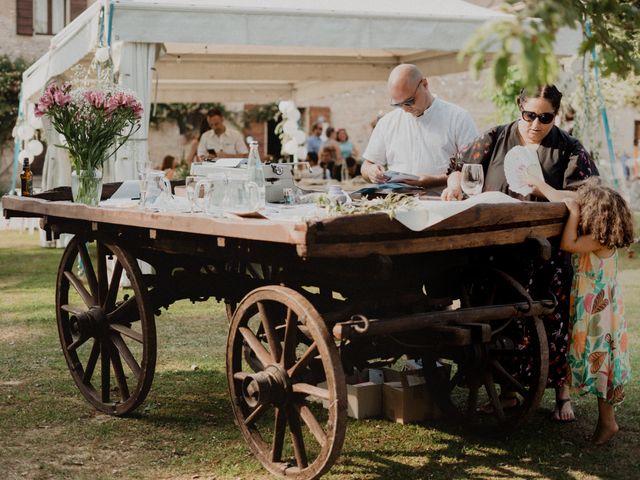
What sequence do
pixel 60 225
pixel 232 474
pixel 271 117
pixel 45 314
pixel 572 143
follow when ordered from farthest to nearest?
pixel 271 117
pixel 45 314
pixel 60 225
pixel 572 143
pixel 232 474

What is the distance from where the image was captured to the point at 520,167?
13.9ft

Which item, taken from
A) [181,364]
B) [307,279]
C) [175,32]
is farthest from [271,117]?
[307,279]

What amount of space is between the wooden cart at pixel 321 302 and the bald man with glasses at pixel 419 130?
1.25 m

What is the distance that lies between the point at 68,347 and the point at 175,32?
141 inches

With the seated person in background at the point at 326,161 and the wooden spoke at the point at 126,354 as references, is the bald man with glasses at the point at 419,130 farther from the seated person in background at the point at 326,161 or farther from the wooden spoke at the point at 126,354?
the seated person in background at the point at 326,161

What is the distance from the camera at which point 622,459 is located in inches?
164

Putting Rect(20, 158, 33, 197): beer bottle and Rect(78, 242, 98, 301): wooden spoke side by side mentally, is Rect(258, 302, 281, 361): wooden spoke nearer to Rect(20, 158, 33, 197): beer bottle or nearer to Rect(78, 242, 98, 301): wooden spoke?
Rect(78, 242, 98, 301): wooden spoke

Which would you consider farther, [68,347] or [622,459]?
[68,347]

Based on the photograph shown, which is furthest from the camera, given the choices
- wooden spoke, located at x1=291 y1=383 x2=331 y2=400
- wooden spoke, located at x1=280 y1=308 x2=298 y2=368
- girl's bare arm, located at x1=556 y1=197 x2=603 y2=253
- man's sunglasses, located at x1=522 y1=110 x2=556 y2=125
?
man's sunglasses, located at x1=522 y1=110 x2=556 y2=125

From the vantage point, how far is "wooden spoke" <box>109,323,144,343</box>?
180 inches

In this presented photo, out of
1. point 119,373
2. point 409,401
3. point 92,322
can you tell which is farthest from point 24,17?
point 409,401

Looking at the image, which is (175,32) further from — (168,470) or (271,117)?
(271,117)

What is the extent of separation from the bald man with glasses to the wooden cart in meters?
1.25

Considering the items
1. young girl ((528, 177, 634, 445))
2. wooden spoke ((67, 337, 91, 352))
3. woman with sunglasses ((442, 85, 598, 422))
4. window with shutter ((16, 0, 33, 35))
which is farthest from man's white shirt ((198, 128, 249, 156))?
window with shutter ((16, 0, 33, 35))
